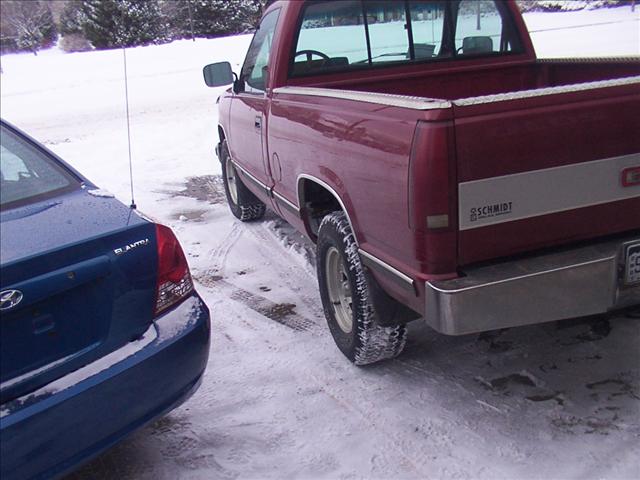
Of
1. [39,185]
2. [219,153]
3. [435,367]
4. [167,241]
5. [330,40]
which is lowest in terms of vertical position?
[435,367]

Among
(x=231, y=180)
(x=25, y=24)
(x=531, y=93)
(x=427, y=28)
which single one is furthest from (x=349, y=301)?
(x=25, y=24)

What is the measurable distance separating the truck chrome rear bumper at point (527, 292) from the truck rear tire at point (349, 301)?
69 cm

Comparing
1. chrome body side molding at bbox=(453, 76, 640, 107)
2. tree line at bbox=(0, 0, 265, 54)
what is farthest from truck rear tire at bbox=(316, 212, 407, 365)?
tree line at bbox=(0, 0, 265, 54)

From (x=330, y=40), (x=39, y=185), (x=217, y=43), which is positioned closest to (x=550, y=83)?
(x=330, y=40)

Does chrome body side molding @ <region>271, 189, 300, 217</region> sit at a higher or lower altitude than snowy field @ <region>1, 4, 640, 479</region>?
higher

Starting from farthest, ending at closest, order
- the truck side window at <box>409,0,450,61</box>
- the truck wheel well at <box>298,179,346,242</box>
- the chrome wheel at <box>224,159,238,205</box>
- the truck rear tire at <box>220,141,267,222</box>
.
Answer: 1. the chrome wheel at <box>224,159,238,205</box>
2. the truck rear tire at <box>220,141,267,222</box>
3. the truck side window at <box>409,0,450,61</box>
4. the truck wheel well at <box>298,179,346,242</box>

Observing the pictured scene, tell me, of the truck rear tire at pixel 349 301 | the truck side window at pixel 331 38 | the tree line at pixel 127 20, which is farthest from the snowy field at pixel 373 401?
the tree line at pixel 127 20

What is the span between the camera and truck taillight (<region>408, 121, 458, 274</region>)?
2502mm

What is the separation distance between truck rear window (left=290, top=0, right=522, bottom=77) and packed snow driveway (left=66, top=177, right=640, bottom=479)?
185cm

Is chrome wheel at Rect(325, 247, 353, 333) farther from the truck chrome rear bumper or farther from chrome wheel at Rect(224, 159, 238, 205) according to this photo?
chrome wheel at Rect(224, 159, 238, 205)

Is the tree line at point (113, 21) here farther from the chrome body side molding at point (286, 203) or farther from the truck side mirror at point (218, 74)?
the chrome body side molding at point (286, 203)

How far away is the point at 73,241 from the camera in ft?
8.05

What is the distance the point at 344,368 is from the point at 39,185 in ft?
6.09

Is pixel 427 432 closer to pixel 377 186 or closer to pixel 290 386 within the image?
pixel 290 386
